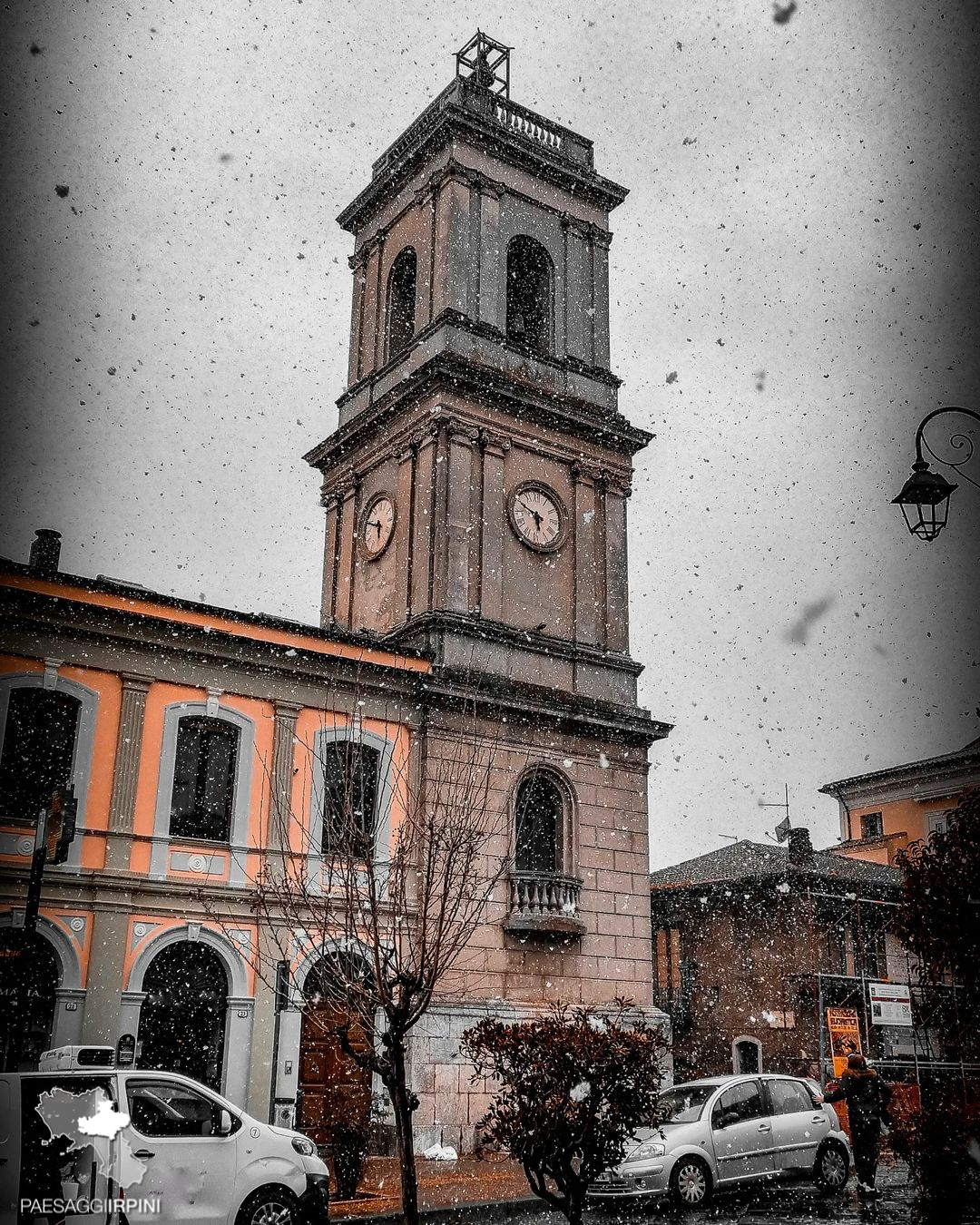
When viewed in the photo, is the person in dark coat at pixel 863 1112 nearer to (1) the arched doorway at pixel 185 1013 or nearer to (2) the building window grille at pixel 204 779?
(1) the arched doorway at pixel 185 1013

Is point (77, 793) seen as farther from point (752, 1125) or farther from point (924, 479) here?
point (924, 479)

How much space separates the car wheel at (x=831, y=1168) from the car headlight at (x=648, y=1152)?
9.00 feet

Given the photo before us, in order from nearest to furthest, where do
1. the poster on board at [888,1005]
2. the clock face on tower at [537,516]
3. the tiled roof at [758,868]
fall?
the clock face on tower at [537,516] → the poster on board at [888,1005] → the tiled roof at [758,868]

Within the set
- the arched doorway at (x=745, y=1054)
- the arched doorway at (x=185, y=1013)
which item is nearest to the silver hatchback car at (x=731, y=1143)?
the arched doorway at (x=185, y=1013)

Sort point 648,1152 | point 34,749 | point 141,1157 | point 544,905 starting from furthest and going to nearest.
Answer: point 544,905 → point 34,749 → point 648,1152 → point 141,1157

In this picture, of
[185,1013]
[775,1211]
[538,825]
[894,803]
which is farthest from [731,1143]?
[894,803]

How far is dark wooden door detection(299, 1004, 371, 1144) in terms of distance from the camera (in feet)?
66.5

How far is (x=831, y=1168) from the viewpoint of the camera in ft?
54.2

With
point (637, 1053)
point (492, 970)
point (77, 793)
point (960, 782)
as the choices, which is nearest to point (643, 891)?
point (492, 970)

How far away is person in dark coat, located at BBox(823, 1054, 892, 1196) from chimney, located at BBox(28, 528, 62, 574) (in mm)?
15753

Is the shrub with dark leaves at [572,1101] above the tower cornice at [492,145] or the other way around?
the other way around

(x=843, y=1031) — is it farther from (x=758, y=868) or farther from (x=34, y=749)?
(x=34, y=749)

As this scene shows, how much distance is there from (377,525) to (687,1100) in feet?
48.4

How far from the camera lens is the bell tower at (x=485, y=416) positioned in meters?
24.9
